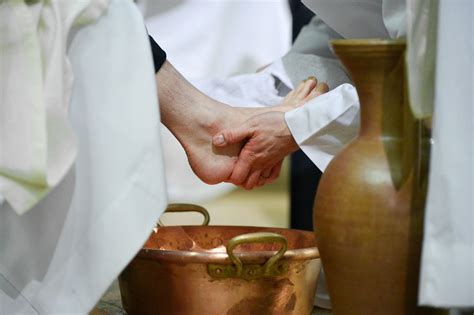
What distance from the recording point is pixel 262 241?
1.24 metres

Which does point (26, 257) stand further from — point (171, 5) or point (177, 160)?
point (171, 5)

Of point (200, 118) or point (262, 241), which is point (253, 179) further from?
point (262, 241)

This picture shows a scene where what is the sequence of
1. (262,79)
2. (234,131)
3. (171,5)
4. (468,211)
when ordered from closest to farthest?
1. (468,211)
2. (234,131)
3. (262,79)
4. (171,5)

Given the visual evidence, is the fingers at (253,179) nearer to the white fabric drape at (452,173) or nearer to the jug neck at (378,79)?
the jug neck at (378,79)

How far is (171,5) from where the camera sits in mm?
2363

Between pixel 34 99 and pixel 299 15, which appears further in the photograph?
pixel 299 15

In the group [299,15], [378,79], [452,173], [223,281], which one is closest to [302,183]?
[299,15]

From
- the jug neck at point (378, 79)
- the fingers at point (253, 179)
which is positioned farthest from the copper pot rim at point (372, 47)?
the fingers at point (253, 179)

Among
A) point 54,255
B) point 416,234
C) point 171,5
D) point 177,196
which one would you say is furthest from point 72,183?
point 171,5

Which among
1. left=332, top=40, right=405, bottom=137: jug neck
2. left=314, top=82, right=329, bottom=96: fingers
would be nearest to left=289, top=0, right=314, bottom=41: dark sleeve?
left=314, top=82, right=329, bottom=96: fingers

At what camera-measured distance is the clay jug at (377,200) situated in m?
1.10

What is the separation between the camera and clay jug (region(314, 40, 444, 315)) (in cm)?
110

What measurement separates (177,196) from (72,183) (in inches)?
39.4

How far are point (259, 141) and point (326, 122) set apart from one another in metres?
0.16
